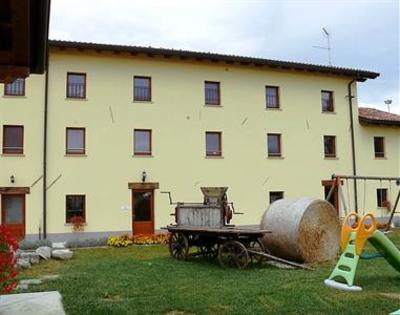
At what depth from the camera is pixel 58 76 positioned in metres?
21.9

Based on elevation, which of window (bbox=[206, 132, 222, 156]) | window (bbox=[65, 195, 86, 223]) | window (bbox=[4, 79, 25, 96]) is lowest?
window (bbox=[65, 195, 86, 223])

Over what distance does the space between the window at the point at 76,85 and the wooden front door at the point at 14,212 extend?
5161mm

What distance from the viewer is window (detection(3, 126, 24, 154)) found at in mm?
21156

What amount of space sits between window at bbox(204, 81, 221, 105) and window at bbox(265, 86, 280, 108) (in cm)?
278

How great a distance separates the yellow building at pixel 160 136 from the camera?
69.9 feet

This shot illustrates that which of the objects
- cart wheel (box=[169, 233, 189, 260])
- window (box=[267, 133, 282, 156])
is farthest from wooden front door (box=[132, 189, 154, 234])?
cart wheel (box=[169, 233, 189, 260])

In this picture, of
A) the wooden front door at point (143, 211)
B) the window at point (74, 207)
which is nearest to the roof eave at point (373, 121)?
the wooden front door at point (143, 211)

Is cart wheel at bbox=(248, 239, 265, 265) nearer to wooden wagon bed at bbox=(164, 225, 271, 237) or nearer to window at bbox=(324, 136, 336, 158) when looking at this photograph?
wooden wagon bed at bbox=(164, 225, 271, 237)

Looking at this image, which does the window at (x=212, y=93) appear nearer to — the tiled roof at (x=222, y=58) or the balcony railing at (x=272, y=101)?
the tiled roof at (x=222, y=58)

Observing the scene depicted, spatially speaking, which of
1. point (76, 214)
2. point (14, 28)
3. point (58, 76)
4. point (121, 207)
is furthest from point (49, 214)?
point (14, 28)

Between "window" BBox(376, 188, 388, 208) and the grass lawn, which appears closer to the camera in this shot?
the grass lawn

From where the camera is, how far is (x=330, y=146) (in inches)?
1055

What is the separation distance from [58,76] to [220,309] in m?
16.7

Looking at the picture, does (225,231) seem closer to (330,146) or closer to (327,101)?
(330,146)
